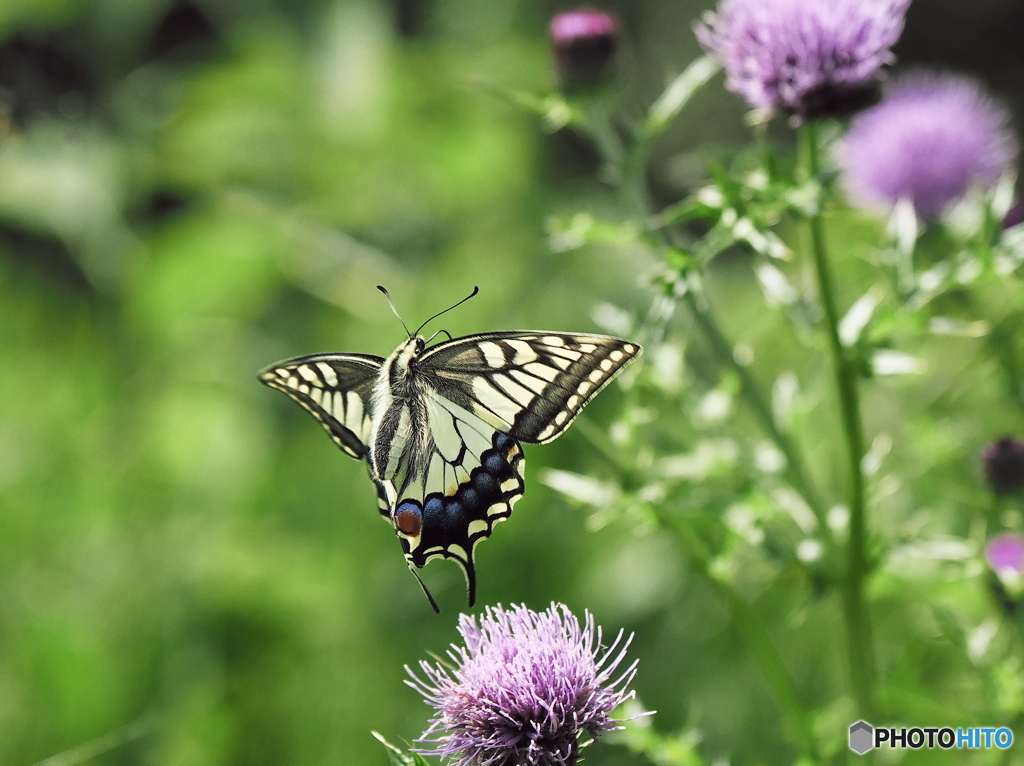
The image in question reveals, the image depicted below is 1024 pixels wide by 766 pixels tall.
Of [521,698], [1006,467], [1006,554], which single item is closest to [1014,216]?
[1006,467]

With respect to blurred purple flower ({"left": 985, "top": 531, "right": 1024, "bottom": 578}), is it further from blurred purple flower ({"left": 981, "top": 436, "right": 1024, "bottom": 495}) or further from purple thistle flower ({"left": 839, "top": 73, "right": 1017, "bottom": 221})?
purple thistle flower ({"left": 839, "top": 73, "right": 1017, "bottom": 221})

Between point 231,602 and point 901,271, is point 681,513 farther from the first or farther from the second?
point 231,602

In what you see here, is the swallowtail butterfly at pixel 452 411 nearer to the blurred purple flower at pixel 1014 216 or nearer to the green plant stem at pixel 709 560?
the green plant stem at pixel 709 560

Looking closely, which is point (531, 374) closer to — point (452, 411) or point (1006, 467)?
point (452, 411)

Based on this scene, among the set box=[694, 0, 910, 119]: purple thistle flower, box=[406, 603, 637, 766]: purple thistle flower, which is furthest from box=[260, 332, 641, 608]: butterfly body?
box=[694, 0, 910, 119]: purple thistle flower

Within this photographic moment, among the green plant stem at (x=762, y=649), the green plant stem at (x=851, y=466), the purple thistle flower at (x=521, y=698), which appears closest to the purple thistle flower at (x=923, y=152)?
the green plant stem at (x=851, y=466)

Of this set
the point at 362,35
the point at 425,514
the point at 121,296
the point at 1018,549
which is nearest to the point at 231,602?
the point at 425,514

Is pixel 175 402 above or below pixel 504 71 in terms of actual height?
below
